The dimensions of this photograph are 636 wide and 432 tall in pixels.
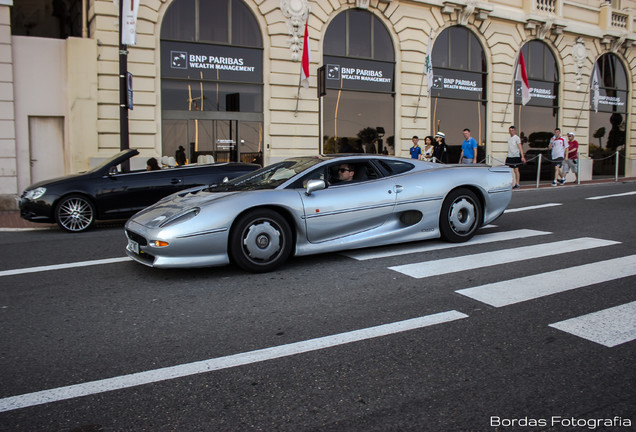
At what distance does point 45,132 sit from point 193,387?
45.7ft

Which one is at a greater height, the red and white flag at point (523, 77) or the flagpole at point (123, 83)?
the red and white flag at point (523, 77)

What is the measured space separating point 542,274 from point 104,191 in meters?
7.35

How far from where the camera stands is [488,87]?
70.1ft

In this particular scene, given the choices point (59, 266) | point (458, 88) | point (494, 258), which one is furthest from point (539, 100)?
point (59, 266)

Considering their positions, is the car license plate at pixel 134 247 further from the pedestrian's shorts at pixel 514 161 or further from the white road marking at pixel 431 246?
the pedestrian's shorts at pixel 514 161

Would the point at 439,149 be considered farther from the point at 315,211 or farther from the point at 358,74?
the point at 315,211

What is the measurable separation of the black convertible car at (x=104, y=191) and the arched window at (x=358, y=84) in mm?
8574

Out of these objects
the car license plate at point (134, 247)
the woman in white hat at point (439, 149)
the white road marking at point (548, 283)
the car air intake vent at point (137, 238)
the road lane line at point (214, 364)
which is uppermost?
the woman in white hat at point (439, 149)

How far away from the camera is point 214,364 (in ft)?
10.6

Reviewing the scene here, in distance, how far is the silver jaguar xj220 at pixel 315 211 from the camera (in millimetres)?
5250

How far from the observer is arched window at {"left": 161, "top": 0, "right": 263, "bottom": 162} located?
15562 millimetres

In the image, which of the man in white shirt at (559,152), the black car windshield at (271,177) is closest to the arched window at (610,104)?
the man in white shirt at (559,152)

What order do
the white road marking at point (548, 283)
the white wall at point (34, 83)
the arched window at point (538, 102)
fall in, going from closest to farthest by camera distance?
the white road marking at point (548, 283) → the white wall at point (34, 83) → the arched window at point (538, 102)

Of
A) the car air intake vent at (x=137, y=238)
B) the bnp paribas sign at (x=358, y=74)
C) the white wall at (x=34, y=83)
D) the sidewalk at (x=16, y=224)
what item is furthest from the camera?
the bnp paribas sign at (x=358, y=74)
